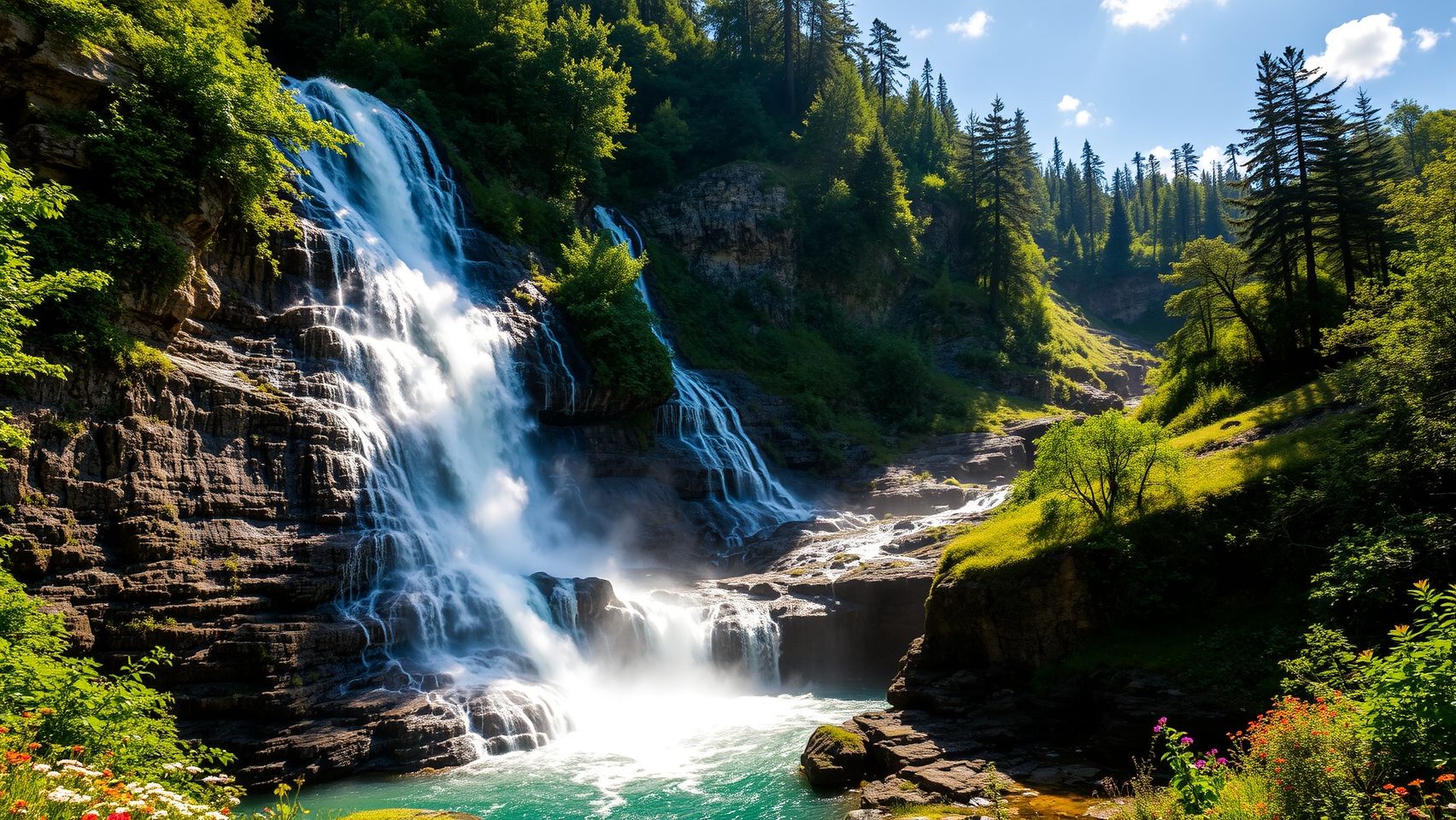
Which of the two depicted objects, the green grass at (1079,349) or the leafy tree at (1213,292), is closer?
the leafy tree at (1213,292)

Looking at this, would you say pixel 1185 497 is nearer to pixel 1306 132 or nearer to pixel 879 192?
pixel 1306 132

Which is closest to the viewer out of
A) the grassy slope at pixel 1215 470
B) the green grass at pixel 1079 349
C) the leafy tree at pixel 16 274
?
the leafy tree at pixel 16 274

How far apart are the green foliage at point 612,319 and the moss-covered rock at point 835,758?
2056cm

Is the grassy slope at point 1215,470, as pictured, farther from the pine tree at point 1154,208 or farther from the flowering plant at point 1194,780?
the pine tree at point 1154,208

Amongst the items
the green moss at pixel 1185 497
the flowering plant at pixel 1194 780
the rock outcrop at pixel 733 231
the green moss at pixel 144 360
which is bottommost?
the flowering plant at pixel 1194 780

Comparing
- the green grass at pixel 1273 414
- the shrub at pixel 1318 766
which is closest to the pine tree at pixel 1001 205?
the green grass at pixel 1273 414

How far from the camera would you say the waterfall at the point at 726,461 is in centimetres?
3438

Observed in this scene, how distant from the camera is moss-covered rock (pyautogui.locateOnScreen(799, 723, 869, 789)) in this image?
14.8 m

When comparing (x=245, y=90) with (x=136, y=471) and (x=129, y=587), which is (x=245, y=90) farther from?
(x=129, y=587)

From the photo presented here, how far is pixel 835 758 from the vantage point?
15.1 m

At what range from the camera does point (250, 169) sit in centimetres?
2144

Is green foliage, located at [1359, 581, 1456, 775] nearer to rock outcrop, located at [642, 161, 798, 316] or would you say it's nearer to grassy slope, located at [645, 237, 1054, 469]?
grassy slope, located at [645, 237, 1054, 469]

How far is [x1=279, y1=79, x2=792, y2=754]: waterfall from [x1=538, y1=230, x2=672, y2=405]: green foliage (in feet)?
8.19

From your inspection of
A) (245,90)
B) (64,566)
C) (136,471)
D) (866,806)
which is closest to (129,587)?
(64,566)
